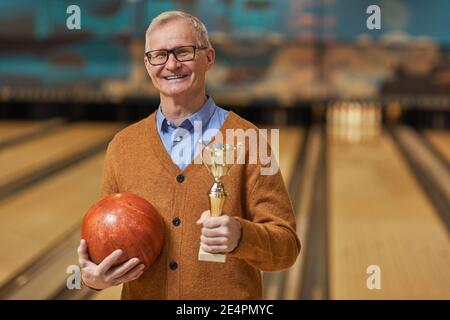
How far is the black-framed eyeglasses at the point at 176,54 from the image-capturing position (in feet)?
3.50

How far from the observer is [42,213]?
3252 millimetres

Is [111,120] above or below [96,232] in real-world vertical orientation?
below

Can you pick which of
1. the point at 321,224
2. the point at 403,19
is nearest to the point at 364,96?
the point at 403,19

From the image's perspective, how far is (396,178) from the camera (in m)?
4.04

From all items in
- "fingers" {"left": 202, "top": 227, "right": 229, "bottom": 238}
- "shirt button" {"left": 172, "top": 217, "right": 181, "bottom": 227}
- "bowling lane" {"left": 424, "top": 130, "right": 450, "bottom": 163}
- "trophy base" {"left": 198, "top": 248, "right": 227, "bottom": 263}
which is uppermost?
"fingers" {"left": 202, "top": 227, "right": 229, "bottom": 238}

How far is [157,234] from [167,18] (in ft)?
0.94

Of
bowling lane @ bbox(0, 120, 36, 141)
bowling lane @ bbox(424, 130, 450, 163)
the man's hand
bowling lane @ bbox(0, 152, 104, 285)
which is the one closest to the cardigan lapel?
the man's hand

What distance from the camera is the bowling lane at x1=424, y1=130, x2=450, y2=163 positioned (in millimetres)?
4716

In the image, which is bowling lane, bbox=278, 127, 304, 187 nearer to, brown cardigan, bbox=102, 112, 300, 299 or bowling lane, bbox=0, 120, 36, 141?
bowling lane, bbox=0, 120, 36, 141

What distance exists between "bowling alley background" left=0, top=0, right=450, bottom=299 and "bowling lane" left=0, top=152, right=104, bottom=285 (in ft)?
0.03

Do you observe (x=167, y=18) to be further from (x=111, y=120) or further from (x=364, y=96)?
(x=111, y=120)

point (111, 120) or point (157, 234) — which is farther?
point (111, 120)

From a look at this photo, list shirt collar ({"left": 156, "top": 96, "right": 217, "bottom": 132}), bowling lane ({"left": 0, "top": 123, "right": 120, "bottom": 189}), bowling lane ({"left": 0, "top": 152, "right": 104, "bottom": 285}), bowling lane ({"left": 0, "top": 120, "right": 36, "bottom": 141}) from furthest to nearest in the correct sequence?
bowling lane ({"left": 0, "top": 120, "right": 36, "bottom": 141}) < bowling lane ({"left": 0, "top": 123, "right": 120, "bottom": 189}) < bowling lane ({"left": 0, "top": 152, "right": 104, "bottom": 285}) < shirt collar ({"left": 156, "top": 96, "right": 217, "bottom": 132})
